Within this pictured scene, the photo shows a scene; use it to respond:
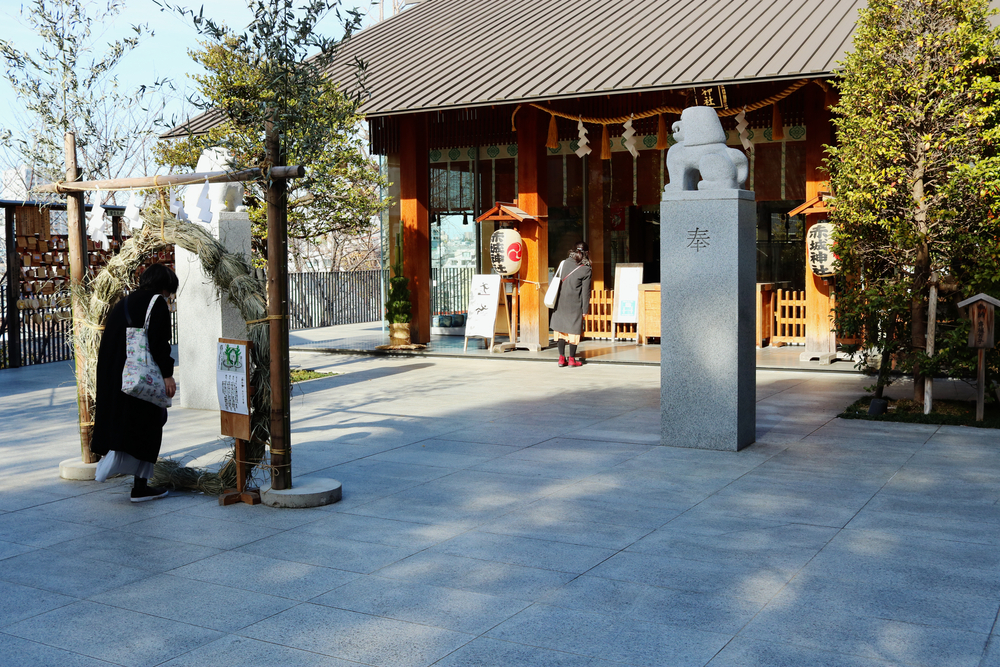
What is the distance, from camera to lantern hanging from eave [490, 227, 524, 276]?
1479cm

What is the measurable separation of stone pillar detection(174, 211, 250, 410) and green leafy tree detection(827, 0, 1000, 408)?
653 centimetres

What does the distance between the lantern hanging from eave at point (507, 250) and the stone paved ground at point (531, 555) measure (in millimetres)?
6170

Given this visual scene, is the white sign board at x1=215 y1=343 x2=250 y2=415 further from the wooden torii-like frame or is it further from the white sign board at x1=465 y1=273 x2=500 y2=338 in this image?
the white sign board at x1=465 y1=273 x2=500 y2=338

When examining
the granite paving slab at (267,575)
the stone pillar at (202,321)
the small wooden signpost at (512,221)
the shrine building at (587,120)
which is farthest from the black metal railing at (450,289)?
the granite paving slab at (267,575)

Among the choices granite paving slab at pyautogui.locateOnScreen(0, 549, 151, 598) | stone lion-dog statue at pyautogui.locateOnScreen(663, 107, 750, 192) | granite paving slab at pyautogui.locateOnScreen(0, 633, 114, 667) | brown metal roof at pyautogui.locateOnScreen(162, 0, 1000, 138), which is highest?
brown metal roof at pyautogui.locateOnScreen(162, 0, 1000, 138)

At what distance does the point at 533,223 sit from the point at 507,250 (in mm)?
638

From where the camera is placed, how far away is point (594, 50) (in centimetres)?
1455

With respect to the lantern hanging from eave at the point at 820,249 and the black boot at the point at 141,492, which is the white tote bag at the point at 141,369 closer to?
the black boot at the point at 141,492

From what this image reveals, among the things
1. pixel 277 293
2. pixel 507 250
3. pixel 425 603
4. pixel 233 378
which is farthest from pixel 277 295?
pixel 507 250

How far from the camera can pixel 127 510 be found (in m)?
6.33

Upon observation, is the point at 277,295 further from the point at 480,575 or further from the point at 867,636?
the point at 867,636

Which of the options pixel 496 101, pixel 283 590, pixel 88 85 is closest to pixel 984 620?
pixel 283 590

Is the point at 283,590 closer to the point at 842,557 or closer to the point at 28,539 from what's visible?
the point at 28,539

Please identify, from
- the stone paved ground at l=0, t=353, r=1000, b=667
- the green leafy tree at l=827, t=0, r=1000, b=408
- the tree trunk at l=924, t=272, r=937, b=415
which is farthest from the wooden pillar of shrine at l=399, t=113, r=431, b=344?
the tree trunk at l=924, t=272, r=937, b=415
